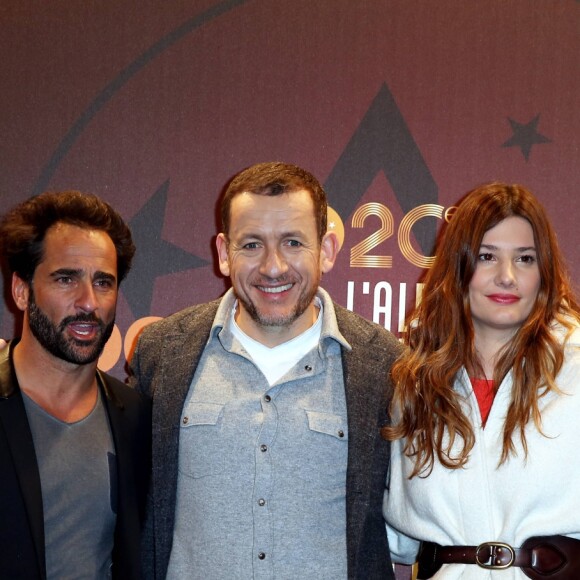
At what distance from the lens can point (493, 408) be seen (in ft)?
7.17

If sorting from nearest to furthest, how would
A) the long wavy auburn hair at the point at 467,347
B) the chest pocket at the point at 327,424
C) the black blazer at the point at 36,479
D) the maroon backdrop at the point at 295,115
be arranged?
the black blazer at the point at 36,479 < the long wavy auburn hair at the point at 467,347 < the chest pocket at the point at 327,424 < the maroon backdrop at the point at 295,115

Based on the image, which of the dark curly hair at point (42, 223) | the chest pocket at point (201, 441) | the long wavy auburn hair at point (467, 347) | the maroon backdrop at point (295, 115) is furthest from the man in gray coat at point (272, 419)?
the maroon backdrop at point (295, 115)

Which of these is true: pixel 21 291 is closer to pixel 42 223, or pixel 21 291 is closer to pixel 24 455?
pixel 42 223

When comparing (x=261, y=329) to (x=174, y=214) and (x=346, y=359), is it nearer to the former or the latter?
(x=346, y=359)

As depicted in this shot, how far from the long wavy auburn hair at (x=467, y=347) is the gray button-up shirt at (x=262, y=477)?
0.23 meters

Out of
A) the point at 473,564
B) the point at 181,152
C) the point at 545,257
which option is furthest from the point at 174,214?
the point at 473,564

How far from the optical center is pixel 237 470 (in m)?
2.24

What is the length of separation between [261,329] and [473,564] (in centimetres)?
90

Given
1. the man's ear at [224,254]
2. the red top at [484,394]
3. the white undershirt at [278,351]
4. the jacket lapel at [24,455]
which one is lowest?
the jacket lapel at [24,455]

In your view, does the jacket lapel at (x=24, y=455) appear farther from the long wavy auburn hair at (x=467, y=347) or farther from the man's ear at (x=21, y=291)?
the long wavy auburn hair at (x=467, y=347)

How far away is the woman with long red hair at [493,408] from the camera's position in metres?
2.07

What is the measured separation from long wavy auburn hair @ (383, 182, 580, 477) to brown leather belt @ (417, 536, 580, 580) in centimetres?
22

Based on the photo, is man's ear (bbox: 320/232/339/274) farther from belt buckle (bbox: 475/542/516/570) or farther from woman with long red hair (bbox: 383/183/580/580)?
belt buckle (bbox: 475/542/516/570)

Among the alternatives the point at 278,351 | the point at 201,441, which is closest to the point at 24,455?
the point at 201,441
